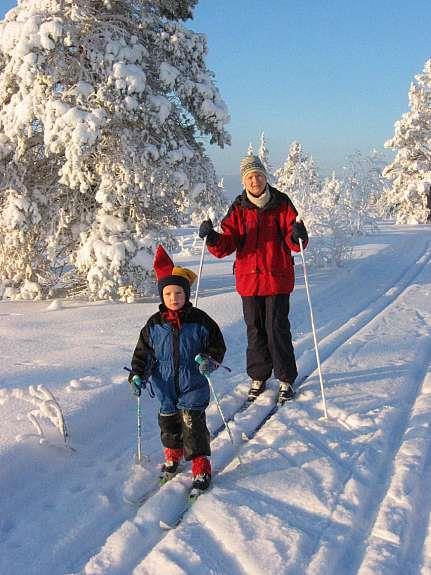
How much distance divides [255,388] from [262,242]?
1470 millimetres

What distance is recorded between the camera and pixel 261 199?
4.85 m

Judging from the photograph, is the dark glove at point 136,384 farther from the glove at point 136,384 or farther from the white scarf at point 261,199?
the white scarf at point 261,199

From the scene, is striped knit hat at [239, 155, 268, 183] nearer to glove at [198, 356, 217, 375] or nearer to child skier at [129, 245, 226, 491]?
child skier at [129, 245, 226, 491]

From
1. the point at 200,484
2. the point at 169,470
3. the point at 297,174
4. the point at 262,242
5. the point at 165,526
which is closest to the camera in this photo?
the point at 165,526

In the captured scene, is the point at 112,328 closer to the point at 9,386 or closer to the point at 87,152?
the point at 9,386

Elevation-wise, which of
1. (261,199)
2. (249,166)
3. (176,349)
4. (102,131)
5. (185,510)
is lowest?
(185,510)

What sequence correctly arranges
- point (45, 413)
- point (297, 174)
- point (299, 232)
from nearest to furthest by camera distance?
1. point (45, 413)
2. point (299, 232)
3. point (297, 174)

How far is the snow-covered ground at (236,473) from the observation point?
108 inches

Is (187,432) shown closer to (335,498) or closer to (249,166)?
(335,498)

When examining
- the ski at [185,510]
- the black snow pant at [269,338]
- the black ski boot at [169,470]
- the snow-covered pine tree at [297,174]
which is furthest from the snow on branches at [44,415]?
the snow-covered pine tree at [297,174]

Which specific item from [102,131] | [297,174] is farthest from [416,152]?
[102,131]

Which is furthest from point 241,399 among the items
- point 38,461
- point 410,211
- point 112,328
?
point 410,211

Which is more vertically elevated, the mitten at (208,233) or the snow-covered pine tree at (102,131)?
the snow-covered pine tree at (102,131)

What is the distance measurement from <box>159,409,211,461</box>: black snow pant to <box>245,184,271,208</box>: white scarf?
2.17m
